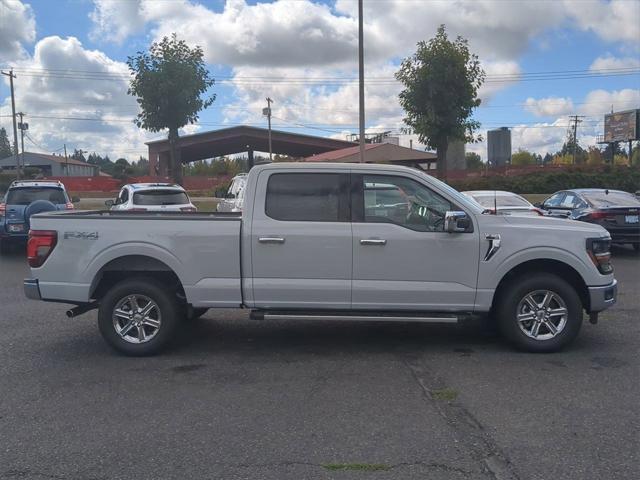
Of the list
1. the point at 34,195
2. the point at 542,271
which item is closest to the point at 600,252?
the point at 542,271

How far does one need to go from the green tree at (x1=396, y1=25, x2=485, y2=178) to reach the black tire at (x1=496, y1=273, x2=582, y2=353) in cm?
1822

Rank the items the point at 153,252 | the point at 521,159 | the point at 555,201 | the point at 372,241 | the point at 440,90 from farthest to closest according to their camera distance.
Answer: the point at 521,159 → the point at 440,90 → the point at 555,201 → the point at 153,252 → the point at 372,241

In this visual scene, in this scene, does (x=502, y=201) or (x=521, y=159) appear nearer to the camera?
(x=502, y=201)

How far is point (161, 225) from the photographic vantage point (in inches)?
247

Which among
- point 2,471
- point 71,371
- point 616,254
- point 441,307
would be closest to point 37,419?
point 2,471

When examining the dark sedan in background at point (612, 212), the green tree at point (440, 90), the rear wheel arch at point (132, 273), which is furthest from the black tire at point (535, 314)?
the green tree at point (440, 90)

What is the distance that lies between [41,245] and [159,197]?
937 centimetres

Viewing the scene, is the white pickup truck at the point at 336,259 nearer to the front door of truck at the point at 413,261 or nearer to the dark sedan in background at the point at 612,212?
the front door of truck at the point at 413,261

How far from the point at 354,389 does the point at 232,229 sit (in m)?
1.99

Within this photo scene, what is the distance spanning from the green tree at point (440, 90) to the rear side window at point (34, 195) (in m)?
13.9

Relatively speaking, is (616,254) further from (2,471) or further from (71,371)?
(2,471)

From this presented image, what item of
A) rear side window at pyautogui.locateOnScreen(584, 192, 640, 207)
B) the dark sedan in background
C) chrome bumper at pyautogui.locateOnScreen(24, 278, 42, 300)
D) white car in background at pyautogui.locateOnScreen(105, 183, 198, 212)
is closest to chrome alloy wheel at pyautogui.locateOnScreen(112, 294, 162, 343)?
chrome bumper at pyautogui.locateOnScreen(24, 278, 42, 300)

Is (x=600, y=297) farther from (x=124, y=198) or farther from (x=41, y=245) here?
(x=124, y=198)

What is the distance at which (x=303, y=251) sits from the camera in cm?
615
